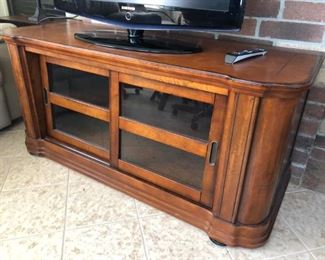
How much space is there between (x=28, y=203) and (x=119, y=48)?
0.72 m

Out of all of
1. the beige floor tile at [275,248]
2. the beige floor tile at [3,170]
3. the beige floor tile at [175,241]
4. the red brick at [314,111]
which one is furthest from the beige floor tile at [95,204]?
the red brick at [314,111]

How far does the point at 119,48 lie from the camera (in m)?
1.02

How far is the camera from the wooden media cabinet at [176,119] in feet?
2.69

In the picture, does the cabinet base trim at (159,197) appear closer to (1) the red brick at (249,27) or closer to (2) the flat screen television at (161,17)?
(2) the flat screen television at (161,17)

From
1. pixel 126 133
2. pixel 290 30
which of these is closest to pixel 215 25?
pixel 290 30

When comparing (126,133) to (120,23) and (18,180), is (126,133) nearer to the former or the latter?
(120,23)

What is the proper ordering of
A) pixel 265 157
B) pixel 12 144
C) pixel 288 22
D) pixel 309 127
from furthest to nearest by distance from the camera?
pixel 12 144
pixel 309 127
pixel 288 22
pixel 265 157

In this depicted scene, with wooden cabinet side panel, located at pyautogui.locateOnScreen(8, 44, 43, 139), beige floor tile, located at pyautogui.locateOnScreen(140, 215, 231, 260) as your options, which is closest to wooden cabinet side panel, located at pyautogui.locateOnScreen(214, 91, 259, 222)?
beige floor tile, located at pyautogui.locateOnScreen(140, 215, 231, 260)

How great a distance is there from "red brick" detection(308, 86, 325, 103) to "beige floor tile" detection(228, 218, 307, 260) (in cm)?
52

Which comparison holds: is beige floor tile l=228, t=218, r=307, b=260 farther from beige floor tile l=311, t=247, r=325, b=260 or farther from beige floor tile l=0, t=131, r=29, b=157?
beige floor tile l=0, t=131, r=29, b=157

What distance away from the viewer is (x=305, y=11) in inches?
42.0

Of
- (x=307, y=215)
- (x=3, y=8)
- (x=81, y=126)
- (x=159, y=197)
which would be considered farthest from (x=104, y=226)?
(x=3, y=8)

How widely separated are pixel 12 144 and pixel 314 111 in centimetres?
150

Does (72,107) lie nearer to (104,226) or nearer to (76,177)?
(76,177)
